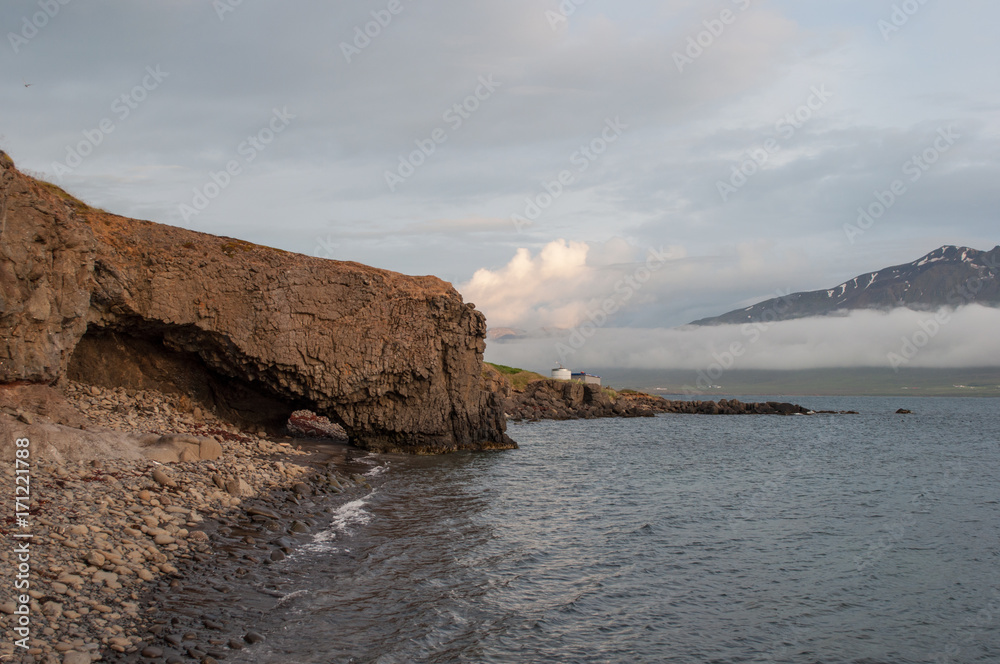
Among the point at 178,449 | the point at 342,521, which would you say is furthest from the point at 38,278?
the point at 342,521

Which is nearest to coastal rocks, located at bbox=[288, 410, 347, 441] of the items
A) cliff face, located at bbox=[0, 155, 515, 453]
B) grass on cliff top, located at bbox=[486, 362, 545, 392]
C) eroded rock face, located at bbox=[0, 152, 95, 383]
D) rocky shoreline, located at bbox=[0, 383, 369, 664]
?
cliff face, located at bbox=[0, 155, 515, 453]

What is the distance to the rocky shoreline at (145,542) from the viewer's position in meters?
9.80

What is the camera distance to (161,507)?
15.7 meters

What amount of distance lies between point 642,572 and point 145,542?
11493 millimetres

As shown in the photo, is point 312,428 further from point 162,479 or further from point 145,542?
point 145,542

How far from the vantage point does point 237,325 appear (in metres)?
30.5

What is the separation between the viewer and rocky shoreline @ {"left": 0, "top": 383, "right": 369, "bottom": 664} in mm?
9797

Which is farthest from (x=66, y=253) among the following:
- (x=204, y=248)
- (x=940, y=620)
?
(x=940, y=620)

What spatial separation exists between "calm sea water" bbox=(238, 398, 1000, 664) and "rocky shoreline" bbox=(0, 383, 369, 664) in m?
1.15

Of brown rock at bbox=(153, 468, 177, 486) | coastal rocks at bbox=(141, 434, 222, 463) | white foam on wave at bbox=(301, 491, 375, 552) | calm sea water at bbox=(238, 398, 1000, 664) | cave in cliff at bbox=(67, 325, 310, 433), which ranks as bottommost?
calm sea water at bbox=(238, 398, 1000, 664)

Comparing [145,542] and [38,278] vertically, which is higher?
[38,278]

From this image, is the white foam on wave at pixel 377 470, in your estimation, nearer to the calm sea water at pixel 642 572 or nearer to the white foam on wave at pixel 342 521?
the calm sea water at pixel 642 572

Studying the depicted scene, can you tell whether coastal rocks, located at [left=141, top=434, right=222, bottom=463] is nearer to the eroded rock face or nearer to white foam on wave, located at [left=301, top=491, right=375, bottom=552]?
the eroded rock face

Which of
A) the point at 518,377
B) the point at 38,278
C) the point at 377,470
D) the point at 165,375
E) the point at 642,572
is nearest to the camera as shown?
the point at 642,572
